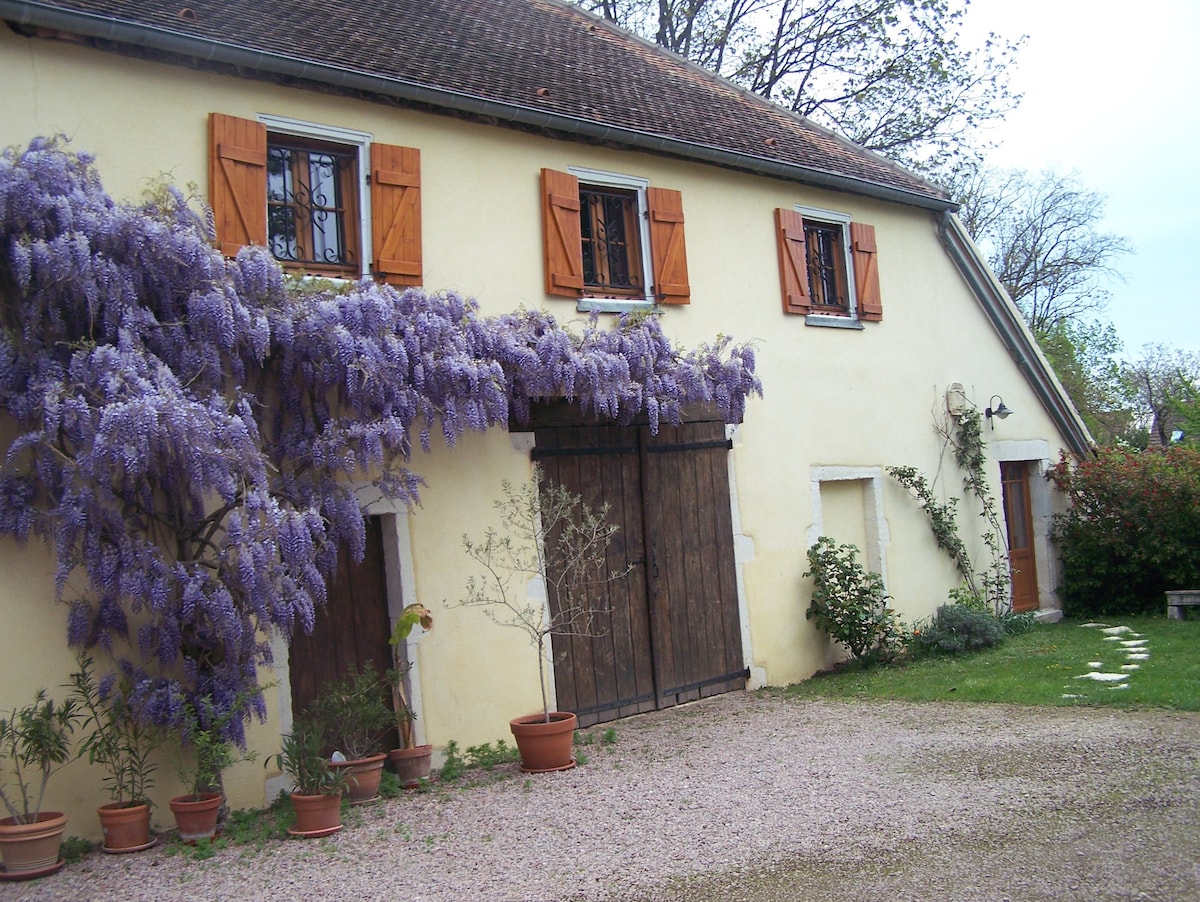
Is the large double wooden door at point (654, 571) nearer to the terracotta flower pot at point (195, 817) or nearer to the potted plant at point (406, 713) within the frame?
the potted plant at point (406, 713)

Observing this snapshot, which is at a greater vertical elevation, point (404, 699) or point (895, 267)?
point (895, 267)

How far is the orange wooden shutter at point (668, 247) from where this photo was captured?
27.8 ft

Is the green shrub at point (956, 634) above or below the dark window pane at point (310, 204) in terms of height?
below

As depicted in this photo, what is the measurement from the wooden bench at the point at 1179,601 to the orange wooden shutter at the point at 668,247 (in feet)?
20.2

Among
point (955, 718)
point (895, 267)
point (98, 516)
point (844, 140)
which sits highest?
point (844, 140)

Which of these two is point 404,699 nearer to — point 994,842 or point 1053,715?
point 994,842

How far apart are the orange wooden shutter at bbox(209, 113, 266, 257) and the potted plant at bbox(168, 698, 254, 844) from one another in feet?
8.36

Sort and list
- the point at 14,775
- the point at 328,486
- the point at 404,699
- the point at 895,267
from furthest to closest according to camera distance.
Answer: the point at 895,267
the point at 404,699
the point at 328,486
the point at 14,775

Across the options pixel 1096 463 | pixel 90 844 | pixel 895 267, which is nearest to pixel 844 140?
pixel 895 267

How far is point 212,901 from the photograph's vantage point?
4500mm

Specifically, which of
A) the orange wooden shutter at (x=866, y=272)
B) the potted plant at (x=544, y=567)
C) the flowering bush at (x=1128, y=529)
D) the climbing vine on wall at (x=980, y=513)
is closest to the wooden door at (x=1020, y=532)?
the flowering bush at (x=1128, y=529)

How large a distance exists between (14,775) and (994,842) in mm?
4485

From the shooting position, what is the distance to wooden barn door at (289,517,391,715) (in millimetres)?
6516

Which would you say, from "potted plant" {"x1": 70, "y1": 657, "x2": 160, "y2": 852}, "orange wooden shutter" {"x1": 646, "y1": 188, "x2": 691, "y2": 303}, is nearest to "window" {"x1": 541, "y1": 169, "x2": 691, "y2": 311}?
"orange wooden shutter" {"x1": 646, "y1": 188, "x2": 691, "y2": 303}
